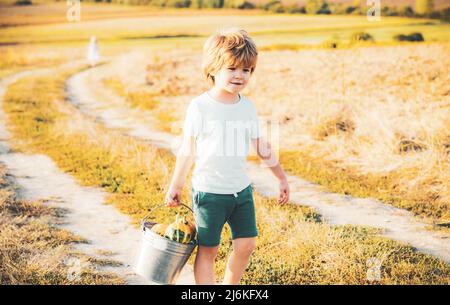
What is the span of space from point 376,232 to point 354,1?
15.4 m

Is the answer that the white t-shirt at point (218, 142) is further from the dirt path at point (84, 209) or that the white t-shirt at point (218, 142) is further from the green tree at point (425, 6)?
the green tree at point (425, 6)

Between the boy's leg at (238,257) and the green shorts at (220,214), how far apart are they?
34 millimetres

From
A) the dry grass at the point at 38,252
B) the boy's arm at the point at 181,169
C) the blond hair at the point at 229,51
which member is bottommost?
the dry grass at the point at 38,252

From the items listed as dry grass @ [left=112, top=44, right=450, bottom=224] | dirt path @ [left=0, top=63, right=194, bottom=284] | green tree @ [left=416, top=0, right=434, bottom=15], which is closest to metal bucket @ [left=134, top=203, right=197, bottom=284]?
dirt path @ [left=0, top=63, right=194, bottom=284]

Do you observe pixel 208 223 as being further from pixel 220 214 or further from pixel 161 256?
pixel 161 256

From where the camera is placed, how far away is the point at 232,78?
322cm

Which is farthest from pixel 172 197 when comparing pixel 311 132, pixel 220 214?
pixel 311 132

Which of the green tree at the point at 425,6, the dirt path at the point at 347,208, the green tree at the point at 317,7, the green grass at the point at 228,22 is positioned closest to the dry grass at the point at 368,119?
the dirt path at the point at 347,208

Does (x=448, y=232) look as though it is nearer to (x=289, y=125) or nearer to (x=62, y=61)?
(x=289, y=125)

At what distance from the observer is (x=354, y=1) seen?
19188 mm

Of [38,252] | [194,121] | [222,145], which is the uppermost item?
[194,121]

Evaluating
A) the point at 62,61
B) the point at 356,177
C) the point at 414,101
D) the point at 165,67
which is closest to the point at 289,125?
the point at 414,101

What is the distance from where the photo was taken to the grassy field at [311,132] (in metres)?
4.43

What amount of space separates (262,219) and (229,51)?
2.20 meters
